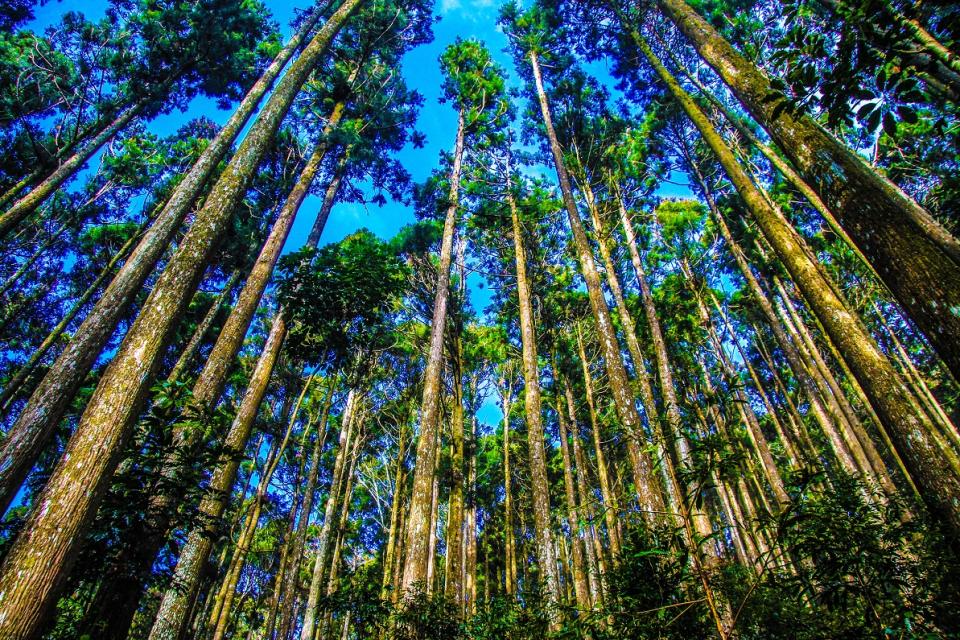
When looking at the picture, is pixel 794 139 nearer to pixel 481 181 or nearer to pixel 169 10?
pixel 481 181

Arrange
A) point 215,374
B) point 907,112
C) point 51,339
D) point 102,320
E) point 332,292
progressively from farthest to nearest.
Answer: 1. point 51,339
2. point 332,292
3. point 102,320
4. point 215,374
5. point 907,112

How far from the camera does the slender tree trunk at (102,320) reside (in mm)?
4957

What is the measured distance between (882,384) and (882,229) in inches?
52.0

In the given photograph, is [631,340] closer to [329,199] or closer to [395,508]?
[329,199]

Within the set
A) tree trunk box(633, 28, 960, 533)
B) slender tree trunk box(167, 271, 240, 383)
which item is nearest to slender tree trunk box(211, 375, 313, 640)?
slender tree trunk box(167, 271, 240, 383)

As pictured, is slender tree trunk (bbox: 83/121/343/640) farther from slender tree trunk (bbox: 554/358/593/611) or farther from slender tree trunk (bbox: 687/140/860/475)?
slender tree trunk (bbox: 687/140/860/475)

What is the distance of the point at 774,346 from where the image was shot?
20.2m

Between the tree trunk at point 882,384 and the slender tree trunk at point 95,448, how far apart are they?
17.9 ft

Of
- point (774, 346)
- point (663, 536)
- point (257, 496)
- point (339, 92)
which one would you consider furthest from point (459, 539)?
point (774, 346)

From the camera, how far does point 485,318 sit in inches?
711

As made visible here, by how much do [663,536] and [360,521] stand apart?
22505 mm

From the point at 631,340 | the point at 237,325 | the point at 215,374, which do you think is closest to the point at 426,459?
the point at 215,374

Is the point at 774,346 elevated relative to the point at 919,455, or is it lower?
elevated

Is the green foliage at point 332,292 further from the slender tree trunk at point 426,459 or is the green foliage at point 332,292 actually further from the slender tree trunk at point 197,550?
the slender tree trunk at point 197,550
